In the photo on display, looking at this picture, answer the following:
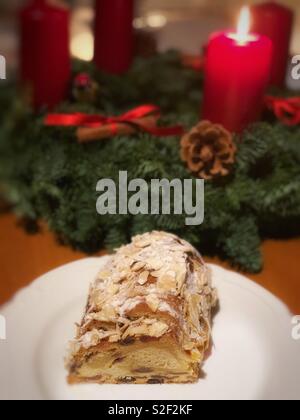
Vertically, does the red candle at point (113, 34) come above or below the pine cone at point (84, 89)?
above

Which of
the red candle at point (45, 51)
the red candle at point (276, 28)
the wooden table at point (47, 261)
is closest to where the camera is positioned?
the wooden table at point (47, 261)

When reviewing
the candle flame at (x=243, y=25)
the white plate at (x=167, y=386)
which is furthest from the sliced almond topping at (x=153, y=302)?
the candle flame at (x=243, y=25)

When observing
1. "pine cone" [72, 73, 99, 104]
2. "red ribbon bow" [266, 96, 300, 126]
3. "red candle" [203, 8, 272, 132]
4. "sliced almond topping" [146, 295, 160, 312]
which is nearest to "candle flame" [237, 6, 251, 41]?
"red candle" [203, 8, 272, 132]

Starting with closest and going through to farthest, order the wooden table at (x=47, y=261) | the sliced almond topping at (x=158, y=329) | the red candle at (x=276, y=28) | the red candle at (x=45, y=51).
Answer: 1. the sliced almond topping at (x=158, y=329)
2. the wooden table at (x=47, y=261)
3. the red candle at (x=45, y=51)
4. the red candle at (x=276, y=28)

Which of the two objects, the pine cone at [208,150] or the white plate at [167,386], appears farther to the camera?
the pine cone at [208,150]

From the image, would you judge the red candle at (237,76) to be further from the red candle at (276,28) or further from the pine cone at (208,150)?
the red candle at (276,28)

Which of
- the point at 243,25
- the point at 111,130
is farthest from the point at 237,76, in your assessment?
the point at 111,130
